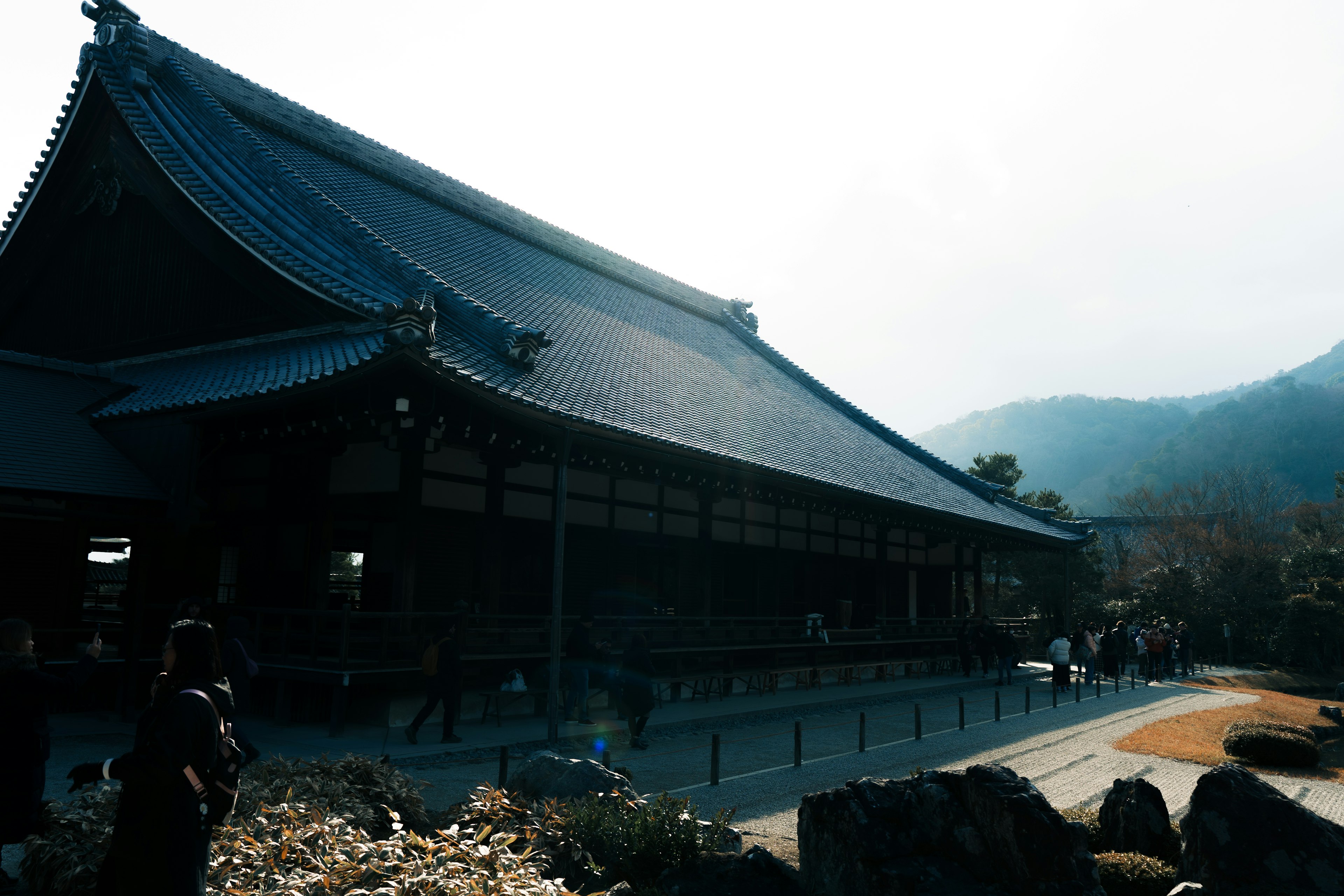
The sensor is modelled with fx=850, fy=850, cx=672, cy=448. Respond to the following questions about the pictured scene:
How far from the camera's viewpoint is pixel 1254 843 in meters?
5.55

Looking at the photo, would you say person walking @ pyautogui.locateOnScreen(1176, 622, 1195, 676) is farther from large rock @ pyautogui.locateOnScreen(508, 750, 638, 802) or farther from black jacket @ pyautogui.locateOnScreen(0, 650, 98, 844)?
black jacket @ pyautogui.locateOnScreen(0, 650, 98, 844)

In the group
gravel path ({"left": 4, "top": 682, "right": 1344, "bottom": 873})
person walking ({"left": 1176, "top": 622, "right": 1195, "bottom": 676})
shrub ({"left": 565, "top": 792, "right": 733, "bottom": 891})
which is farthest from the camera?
person walking ({"left": 1176, "top": 622, "right": 1195, "bottom": 676})

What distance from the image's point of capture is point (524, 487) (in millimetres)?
15039

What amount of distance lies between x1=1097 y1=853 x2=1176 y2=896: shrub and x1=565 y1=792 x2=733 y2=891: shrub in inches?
109

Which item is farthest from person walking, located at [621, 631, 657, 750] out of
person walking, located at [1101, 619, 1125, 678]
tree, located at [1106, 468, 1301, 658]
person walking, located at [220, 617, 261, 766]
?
tree, located at [1106, 468, 1301, 658]

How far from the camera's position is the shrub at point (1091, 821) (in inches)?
275

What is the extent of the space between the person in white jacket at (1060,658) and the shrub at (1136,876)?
15449 millimetres

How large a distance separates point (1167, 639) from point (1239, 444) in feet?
380

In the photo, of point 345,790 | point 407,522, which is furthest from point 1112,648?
point 345,790

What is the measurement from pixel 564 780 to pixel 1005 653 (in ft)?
67.5

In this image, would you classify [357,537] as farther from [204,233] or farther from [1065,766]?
[1065,766]

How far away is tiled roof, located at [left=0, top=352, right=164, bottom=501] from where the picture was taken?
11.4 m

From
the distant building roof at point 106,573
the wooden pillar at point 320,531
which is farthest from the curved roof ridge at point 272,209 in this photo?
the distant building roof at point 106,573

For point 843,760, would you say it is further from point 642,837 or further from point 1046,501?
point 1046,501
